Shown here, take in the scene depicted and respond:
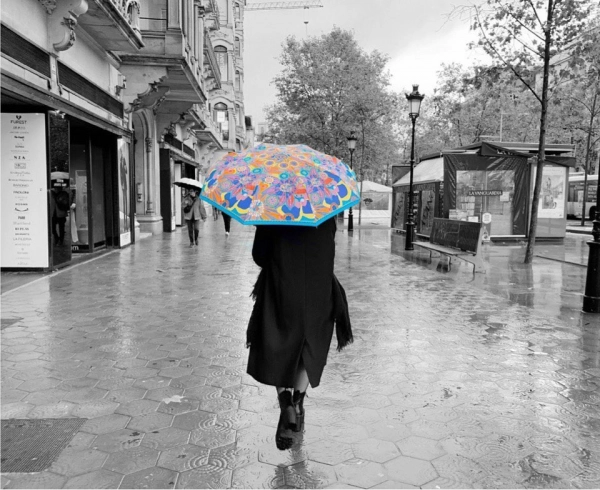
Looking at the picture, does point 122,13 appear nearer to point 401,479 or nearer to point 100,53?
point 100,53

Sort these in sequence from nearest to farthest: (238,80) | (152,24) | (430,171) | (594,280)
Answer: (594,280)
(152,24)
(430,171)
(238,80)

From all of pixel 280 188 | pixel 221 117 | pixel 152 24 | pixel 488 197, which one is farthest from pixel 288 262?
pixel 221 117

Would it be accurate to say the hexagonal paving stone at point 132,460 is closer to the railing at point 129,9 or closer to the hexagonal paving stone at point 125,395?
the hexagonal paving stone at point 125,395

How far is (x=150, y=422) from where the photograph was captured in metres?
3.78

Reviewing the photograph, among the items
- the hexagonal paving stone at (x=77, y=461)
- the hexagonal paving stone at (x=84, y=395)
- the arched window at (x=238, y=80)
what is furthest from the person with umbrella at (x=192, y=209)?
the arched window at (x=238, y=80)

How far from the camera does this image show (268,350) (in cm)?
318

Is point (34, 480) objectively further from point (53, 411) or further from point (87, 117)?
point (87, 117)

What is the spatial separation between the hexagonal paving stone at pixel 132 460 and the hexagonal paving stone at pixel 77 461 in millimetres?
64

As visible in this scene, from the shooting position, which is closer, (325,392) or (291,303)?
(291,303)

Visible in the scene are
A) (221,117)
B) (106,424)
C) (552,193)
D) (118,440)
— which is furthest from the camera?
(221,117)

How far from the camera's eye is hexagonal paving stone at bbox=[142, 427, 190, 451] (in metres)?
3.44

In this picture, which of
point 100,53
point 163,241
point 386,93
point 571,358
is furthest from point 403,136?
point 571,358

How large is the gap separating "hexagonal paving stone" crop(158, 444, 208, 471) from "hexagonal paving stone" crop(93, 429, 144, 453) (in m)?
0.27

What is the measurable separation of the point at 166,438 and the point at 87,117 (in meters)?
Answer: 9.41
